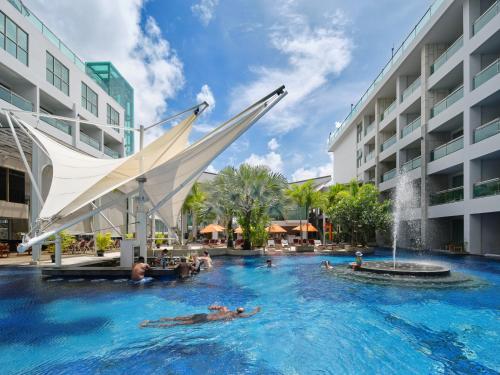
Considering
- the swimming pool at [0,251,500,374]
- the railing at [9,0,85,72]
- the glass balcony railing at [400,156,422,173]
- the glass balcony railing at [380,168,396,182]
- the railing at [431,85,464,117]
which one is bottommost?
the swimming pool at [0,251,500,374]

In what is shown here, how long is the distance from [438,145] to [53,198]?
3020cm

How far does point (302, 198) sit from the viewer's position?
123 feet

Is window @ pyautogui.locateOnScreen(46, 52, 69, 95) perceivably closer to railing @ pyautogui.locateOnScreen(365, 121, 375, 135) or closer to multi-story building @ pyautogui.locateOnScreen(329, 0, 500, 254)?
multi-story building @ pyautogui.locateOnScreen(329, 0, 500, 254)

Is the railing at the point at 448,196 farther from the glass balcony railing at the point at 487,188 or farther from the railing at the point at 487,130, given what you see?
the railing at the point at 487,130

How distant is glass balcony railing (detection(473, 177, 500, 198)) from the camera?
22578 millimetres

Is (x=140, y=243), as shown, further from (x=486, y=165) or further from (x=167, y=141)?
(x=486, y=165)

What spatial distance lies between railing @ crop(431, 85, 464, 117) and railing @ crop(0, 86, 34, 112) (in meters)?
31.7

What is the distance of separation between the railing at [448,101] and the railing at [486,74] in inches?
61.5

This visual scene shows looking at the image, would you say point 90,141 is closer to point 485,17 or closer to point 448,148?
point 448,148

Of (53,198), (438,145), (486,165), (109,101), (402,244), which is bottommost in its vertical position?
(402,244)

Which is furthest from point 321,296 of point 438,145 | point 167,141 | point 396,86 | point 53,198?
point 396,86

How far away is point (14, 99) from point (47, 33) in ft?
28.2

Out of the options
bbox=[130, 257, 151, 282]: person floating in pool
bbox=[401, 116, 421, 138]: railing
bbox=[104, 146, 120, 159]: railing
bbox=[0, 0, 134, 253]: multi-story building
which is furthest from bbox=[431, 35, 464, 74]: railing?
bbox=[104, 146, 120, 159]: railing

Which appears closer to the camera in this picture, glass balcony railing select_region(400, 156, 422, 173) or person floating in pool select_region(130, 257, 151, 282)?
person floating in pool select_region(130, 257, 151, 282)
